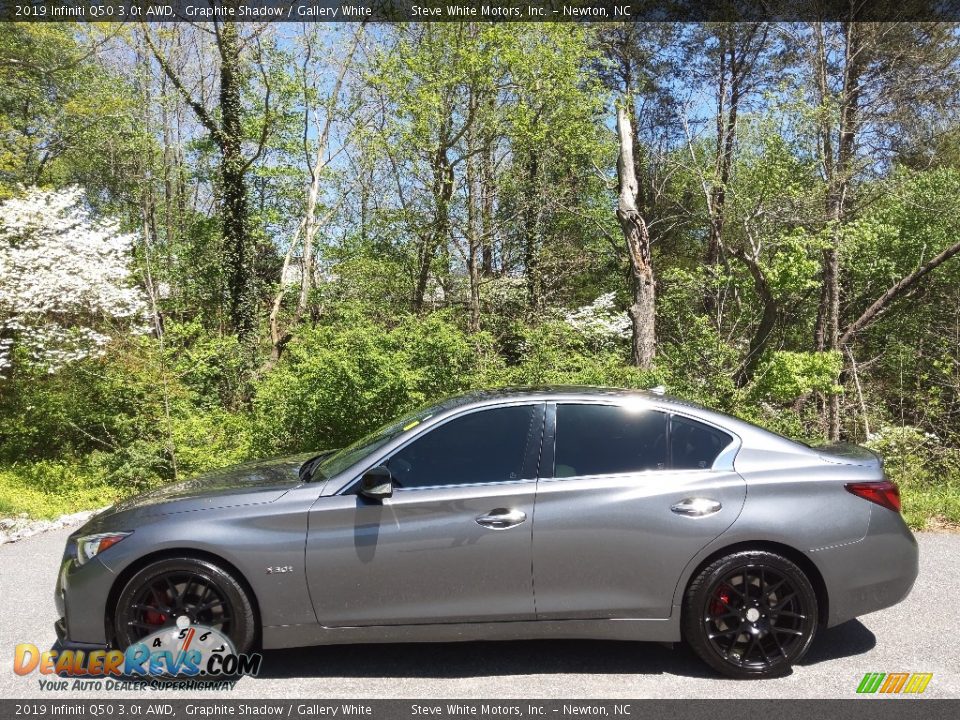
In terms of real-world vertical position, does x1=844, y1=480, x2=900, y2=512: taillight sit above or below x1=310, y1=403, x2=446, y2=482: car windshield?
below

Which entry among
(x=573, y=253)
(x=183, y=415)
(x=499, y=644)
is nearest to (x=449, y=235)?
(x=573, y=253)

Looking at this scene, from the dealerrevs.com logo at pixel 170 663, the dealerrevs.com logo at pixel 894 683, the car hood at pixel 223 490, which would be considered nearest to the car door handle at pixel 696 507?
the dealerrevs.com logo at pixel 894 683

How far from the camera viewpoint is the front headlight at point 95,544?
402 centimetres

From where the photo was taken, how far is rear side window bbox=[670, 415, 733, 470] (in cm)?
420

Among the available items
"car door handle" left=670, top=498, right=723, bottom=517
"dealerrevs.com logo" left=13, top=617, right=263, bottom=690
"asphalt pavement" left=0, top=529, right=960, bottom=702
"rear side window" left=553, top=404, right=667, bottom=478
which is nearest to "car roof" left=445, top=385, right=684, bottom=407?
"rear side window" left=553, top=404, right=667, bottom=478

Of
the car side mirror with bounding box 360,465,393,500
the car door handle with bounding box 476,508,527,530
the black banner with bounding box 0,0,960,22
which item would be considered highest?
the black banner with bounding box 0,0,960,22

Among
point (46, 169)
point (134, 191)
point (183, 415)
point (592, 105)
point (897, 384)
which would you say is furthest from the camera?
point (134, 191)

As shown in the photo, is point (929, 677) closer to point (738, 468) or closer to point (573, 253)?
→ point (738, 468)

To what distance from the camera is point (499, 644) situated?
4.46m

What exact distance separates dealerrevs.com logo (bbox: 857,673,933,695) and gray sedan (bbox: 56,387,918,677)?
0.33 meters

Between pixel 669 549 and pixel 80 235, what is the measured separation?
49.5 feet

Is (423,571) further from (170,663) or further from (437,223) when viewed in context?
(437,223)

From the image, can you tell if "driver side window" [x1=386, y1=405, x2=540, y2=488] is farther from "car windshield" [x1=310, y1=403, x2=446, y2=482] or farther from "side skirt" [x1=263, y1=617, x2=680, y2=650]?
"side skirt" [x1=263, y1=617, x2=680, y2=650]

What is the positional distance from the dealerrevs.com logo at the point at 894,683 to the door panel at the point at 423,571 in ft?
5.77
